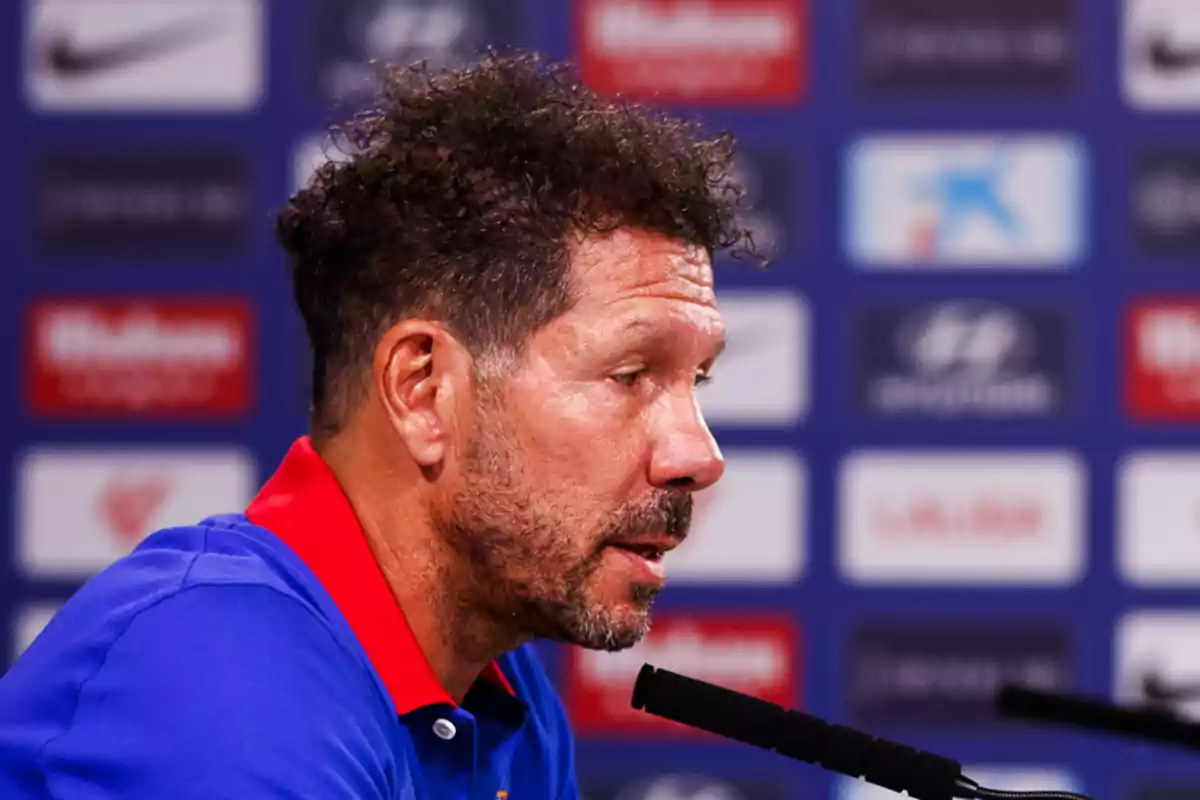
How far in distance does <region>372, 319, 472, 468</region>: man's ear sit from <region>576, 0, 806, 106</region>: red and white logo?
63.3 inches

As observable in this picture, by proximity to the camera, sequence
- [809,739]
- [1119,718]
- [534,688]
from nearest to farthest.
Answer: [809,739]
[1119,718]
[534,688]

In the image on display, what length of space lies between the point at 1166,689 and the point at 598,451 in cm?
184

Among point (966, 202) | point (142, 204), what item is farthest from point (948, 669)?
point (142, 204)

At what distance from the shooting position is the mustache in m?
1.11

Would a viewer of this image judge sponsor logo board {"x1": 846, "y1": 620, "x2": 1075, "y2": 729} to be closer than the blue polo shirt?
No

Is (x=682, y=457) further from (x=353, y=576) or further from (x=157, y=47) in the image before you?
(x=157, y=47)

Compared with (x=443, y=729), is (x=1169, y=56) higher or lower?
higher

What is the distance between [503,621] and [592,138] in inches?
14.3

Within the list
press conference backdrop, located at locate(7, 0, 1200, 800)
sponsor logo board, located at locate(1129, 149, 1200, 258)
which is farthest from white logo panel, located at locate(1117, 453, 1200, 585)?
sponsor logo board, located at locate(1129, 149, 1200, 258)

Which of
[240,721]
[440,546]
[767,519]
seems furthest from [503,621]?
[767,519]

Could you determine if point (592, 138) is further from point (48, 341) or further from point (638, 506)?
point (48, 341)

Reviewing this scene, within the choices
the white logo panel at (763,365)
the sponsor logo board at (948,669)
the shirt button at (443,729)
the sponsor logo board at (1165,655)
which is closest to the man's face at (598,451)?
the shirt button at (443,729)

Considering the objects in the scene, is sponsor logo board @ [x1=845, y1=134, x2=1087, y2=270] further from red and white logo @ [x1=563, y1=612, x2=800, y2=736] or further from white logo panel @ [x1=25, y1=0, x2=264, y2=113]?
white logo panel @ [x1=25, y1=0, x2=264, y2=113]

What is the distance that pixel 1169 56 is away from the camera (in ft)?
8.68
